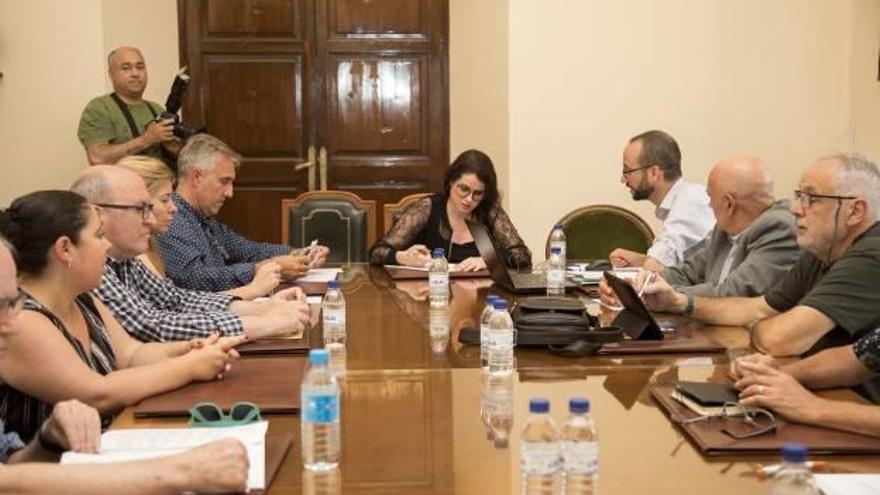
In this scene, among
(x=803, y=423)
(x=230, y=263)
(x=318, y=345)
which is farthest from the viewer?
(x=230, y=263)

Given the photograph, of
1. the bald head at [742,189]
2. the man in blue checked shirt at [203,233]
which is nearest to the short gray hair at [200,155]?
the man in blue checked shirt at [203,233]

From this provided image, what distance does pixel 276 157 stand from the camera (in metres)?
7.07

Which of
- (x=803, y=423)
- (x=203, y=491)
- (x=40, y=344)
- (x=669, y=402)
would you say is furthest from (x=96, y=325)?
(x=803, y=423)

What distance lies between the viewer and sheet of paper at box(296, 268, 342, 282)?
13.8ft

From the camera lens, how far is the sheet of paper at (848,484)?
1.68 m

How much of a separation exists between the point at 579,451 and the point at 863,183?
163 centimetres

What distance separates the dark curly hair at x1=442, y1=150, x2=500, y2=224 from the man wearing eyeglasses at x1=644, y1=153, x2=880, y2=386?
5.62 ft

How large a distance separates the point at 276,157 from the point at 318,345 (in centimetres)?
430

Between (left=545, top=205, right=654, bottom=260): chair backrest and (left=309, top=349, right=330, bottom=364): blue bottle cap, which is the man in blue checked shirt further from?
(left=309, top=349, right=330, bottom=364): blue bottle cap

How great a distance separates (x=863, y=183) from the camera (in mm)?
2871

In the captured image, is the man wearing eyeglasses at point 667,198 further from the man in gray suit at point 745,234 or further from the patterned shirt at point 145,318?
the patterned shirt at point 145,318

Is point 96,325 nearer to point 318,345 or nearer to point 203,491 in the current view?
point 318,345

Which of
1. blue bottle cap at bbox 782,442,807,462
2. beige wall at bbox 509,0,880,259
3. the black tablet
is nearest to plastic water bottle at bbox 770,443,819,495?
blue bottle cap at bbox 782,442,807,462

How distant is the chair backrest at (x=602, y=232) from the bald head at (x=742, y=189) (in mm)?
1388
